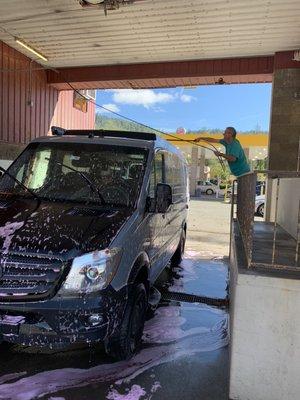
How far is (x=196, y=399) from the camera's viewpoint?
3.56 metres

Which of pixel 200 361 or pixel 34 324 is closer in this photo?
pixel 34 324

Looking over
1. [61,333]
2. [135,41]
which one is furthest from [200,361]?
[135,41]

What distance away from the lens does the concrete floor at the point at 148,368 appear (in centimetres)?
361

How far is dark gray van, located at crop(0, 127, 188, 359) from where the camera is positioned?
3.50 metres

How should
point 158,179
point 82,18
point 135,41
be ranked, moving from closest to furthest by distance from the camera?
point 158,179
point 82,18
point 135,41

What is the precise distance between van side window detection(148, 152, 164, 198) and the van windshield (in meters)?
0.19

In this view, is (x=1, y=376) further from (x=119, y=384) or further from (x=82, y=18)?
(x=82, y=18)

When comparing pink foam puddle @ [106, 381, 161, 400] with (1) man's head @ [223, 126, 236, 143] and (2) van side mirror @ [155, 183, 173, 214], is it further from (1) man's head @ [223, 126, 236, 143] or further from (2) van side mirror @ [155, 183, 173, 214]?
(1) man's head @ [223, 126, 236, 143]

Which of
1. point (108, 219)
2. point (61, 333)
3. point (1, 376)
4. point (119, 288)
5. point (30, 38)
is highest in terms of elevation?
point (30, 38)

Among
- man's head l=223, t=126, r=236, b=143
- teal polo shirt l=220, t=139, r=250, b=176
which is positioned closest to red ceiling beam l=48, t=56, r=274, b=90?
man's head l=223, t=126, r=236, b=143

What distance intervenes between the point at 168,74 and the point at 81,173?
7396mm

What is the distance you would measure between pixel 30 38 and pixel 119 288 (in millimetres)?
7959

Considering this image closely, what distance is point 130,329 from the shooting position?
162 inches

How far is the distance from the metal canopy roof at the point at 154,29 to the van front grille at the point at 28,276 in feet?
18.5
